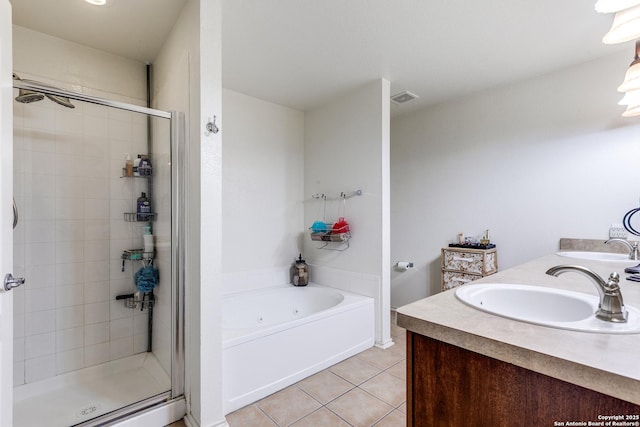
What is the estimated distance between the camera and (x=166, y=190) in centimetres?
196

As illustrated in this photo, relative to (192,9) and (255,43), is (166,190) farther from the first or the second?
(255,43)

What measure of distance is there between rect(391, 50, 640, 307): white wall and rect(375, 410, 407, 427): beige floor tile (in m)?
1.77

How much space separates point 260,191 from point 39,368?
2.18 meters

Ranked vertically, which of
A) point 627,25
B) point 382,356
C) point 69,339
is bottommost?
point 382,356

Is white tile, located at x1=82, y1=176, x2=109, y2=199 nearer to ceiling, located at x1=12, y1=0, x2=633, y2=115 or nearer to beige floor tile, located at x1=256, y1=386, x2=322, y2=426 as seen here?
ceiling, located at x1=12, y1=0, x2=633, y2=115

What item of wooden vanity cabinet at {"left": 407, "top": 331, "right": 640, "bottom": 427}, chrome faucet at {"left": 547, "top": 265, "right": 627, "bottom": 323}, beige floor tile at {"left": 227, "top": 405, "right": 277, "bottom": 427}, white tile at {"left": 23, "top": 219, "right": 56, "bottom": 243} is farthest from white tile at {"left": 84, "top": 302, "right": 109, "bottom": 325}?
chrome faucet at {"left": 547, "top": 265, "right": 627, "bottom": 323}

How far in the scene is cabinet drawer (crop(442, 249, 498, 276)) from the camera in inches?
106

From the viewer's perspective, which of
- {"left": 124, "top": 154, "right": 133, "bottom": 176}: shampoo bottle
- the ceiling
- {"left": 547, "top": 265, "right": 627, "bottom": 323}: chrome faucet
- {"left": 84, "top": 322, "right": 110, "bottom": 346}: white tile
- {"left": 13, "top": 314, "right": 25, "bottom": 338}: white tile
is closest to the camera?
{"left": 547, "top": 265, "right": 627, "bottom": 323}: chrome faucet

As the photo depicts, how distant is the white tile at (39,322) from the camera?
195 centimetres

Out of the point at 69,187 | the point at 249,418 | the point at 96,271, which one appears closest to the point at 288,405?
the point at 249,418

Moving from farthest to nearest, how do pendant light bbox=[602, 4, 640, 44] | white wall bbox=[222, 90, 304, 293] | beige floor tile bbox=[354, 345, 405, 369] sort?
1. white wall bbox=[222, 90, 304, 293]
2. beige floor tile bbox=[354, 345, 405, 369]
3. pendant light bbox=[602, 4, 640, 44]

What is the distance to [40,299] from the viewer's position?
200cm

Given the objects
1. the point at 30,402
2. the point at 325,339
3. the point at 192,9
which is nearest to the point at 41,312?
the point at 30,402

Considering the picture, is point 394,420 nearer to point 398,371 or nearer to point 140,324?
point 398,371
